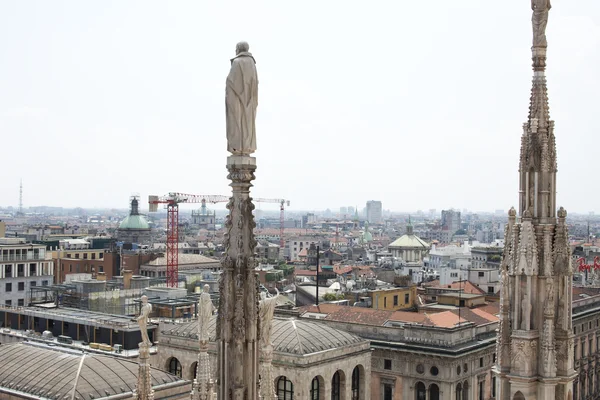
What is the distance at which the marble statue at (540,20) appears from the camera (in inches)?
661

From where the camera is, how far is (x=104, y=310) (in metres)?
60.8

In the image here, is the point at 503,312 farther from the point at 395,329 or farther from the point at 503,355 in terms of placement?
the point at 395,329

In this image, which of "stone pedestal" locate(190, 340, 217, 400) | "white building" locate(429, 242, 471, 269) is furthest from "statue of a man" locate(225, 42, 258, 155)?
"white building" locate(429, 242, 471, 269)

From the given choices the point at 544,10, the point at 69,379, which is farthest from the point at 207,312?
the point at 69,379

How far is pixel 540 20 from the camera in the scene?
55.3 feet

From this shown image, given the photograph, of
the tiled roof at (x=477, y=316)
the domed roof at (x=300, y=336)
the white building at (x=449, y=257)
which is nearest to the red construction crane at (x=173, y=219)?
the domed roof at (x=300, y=336)

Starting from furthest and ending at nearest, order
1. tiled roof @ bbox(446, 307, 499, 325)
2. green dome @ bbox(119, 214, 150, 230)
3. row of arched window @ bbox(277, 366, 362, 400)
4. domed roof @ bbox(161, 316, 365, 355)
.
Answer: green dome @ bbox(119, 214, 150, 230) → tiled roof @ bbox(446, 307, 499, 325) → domed roof @ bbox(161, 316, 365, 355) → row of arched window @ bbox(277, 366, 362, 400)

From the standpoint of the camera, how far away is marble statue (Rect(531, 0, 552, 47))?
16797mm

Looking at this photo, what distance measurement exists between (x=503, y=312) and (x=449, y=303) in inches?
2134

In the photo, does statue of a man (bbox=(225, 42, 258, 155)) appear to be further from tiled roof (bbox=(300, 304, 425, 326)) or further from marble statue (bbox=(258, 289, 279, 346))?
tiled roof (bbox=(300, 304, 425, 326))

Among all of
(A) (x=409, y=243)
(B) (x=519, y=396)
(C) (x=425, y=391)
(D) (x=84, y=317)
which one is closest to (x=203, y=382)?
(B) (x=519, y=396)

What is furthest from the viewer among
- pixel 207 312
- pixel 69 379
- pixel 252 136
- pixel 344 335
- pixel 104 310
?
pixel 104 310

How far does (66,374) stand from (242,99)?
26649 mm

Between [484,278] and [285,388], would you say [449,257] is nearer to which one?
[484,278]
